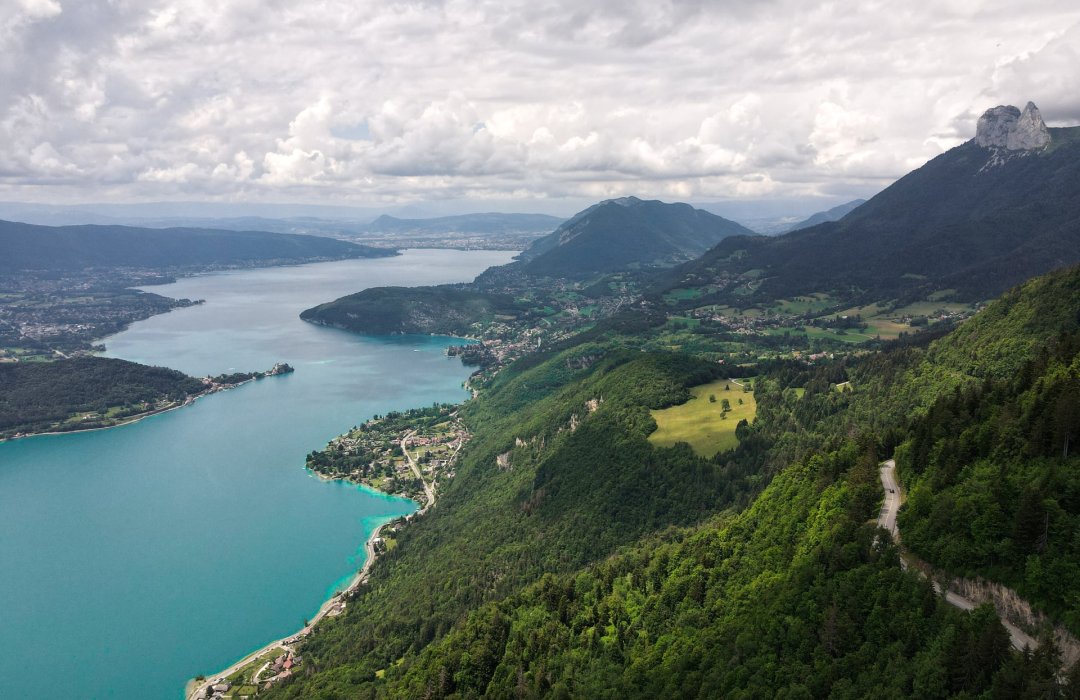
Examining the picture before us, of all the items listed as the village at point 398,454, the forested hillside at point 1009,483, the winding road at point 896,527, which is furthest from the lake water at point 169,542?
the forested hillside at point 1009,483

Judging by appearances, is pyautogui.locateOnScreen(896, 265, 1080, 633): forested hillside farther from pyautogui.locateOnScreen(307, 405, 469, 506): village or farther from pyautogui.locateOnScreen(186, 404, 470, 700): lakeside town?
pyautogui.locateOnScreen(307, 405, 469, 506): village

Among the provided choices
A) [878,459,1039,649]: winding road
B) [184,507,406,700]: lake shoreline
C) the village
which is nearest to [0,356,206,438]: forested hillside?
the village

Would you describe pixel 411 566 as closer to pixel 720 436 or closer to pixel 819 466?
pixel 720 436

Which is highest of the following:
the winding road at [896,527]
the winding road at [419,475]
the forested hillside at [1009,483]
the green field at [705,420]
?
the forested hillside at [1009,483]

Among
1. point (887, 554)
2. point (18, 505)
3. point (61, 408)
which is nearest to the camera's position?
point (887, 554)

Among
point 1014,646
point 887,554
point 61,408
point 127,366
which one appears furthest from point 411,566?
point 127,366

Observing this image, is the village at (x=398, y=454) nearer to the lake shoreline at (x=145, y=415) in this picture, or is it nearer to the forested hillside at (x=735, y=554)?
the forested hillside at (x=735, y=554)

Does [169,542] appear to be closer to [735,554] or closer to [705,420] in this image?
[705,420]
